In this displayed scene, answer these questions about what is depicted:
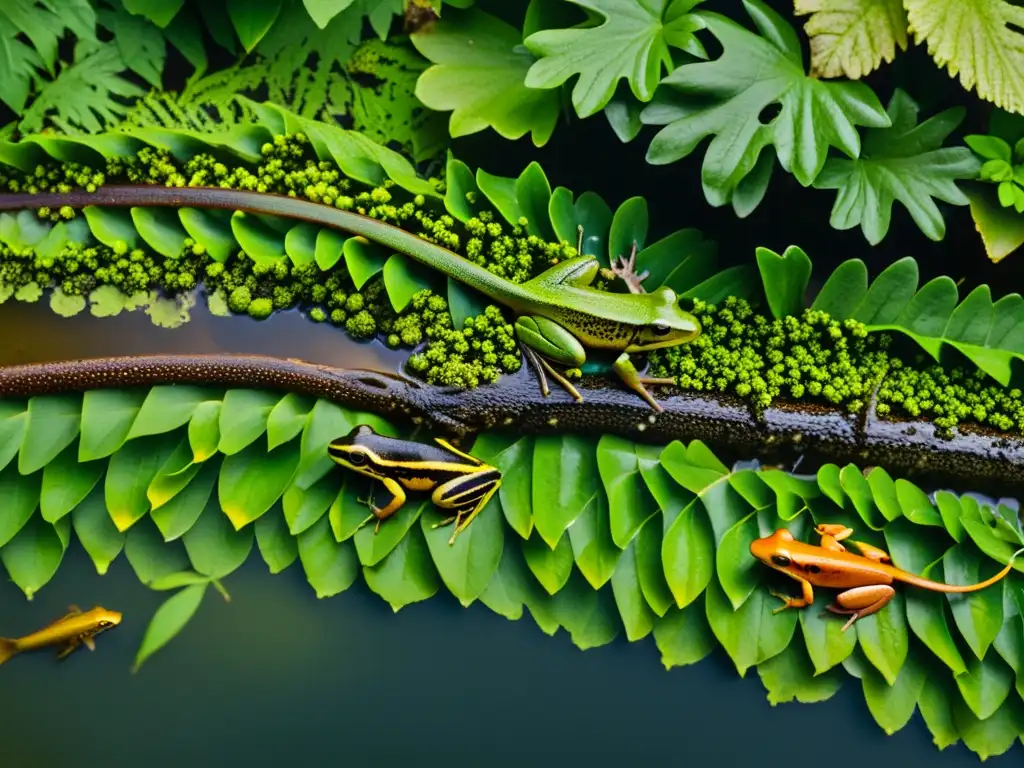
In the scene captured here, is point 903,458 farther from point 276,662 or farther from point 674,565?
point 276,662

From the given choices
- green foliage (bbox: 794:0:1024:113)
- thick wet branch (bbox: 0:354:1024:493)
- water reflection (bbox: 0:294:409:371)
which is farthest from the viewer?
water reflection (bbox: 0:294:409:371)

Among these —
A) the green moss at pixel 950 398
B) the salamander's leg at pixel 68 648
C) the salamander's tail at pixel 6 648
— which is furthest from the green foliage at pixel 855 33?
the salamander's tail at pixel 6 648

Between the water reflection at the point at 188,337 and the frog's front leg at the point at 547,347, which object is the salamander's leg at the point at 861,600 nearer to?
the frog's front leg at the point at 547,347

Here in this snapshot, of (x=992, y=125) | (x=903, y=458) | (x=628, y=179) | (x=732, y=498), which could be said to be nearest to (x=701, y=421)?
(x=732, y=498)

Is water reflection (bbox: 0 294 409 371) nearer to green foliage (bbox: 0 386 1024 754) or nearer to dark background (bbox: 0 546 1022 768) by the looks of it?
green foliage (bbox: 0 386 1024 754)

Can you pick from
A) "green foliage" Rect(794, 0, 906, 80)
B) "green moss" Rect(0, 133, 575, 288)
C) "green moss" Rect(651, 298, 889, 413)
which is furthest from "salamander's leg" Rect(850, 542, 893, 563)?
"green foliage" Rect(794, 0, 906, 80)
